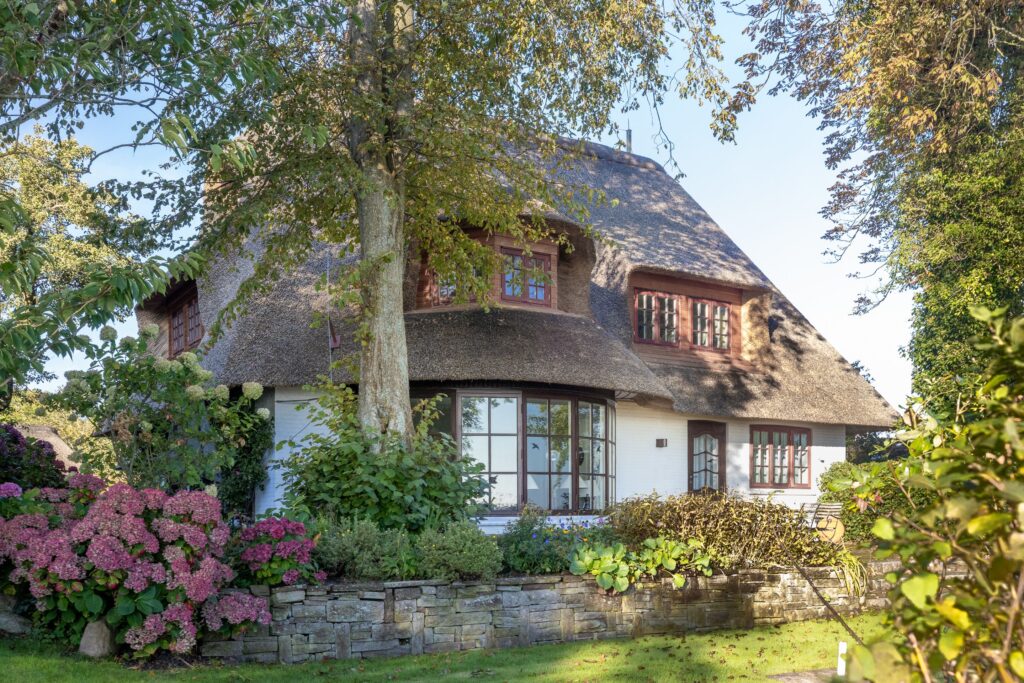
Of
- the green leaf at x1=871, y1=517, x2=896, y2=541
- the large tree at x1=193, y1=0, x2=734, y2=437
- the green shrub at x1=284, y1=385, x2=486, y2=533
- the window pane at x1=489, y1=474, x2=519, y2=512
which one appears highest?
the large tree at x1=193, y1=0, x2=734, y2=437

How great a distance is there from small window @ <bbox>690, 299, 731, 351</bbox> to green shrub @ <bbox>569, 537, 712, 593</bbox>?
9.56 metres

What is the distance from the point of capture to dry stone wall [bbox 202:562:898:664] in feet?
27.9

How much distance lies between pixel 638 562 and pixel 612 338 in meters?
7.31

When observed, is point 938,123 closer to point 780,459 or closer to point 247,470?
point 780,459

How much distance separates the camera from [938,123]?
1692 centimetres

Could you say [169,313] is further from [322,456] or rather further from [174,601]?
[174,601]

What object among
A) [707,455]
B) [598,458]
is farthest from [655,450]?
[598,458]

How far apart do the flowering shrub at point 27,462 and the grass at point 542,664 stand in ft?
15.9

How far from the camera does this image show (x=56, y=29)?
372 inches

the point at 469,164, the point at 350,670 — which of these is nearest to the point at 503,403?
the point at 469,164

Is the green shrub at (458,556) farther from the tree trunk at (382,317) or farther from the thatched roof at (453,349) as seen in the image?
the thatched roof at (453,349)

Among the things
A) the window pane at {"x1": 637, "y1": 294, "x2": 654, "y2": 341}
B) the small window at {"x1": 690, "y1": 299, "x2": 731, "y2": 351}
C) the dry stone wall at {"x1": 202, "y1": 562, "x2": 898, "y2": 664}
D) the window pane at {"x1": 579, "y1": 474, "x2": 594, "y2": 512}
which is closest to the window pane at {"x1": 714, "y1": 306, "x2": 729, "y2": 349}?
the small window at {"x1": 690, "y1": 299, "x2": 731, "y2": 351}

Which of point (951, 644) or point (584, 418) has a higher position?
point (584, 418)

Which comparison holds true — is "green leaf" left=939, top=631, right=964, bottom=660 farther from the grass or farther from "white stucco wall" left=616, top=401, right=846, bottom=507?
"white stucco wall" left=616, top=401, right=846, bottom=507
